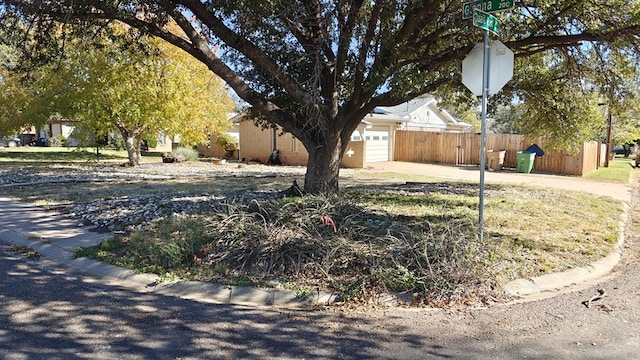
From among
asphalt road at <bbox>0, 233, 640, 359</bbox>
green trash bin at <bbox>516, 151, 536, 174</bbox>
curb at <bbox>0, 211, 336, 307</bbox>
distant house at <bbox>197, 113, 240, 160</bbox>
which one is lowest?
asphalt road at <bbox>0, 233, 640, 359</bbox>

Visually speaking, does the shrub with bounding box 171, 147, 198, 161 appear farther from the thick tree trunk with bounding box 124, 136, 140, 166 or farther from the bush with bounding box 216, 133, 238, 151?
the thick tree trunk with bounding box 124, 136, 140, 166

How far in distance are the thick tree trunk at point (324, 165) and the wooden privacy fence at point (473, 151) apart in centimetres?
1645

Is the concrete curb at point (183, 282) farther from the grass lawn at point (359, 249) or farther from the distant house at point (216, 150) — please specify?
the distant house at point (216, 150)

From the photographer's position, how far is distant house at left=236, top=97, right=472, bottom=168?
74.6ft

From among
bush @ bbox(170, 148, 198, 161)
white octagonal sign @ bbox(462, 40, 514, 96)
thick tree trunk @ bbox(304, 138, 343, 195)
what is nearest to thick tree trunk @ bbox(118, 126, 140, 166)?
bush @ bbox(170, 148, 198, 161)

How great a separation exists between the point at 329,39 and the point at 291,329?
6.07 meters

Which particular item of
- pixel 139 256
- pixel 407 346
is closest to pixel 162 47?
pixel 139 256

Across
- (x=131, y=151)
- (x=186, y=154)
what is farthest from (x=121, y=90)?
(x=186, y=154)

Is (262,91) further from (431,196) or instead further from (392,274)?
(392,274)

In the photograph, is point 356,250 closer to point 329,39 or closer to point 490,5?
point 490,5

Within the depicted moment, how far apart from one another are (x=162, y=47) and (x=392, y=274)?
16.5 m

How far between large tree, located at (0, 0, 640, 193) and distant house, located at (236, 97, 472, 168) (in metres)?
12.8

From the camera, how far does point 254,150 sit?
27062mm

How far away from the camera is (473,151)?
26.8m
